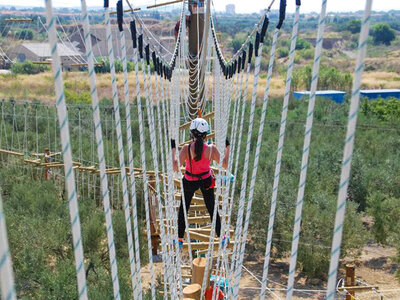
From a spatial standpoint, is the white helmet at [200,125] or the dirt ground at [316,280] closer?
the white helmet at [200,125]

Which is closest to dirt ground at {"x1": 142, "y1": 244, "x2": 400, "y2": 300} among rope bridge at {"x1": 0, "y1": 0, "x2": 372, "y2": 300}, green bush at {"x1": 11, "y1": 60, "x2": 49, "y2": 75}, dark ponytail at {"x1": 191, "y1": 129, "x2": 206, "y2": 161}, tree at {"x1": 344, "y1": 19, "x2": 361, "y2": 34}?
rope bridge at {"x1": 0, "y1": 0, "x2": 372, "y2": 300}

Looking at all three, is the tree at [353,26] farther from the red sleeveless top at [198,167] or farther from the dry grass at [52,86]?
the red sleeveless top at [198,167]

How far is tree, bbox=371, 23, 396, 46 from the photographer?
61025 millimetres

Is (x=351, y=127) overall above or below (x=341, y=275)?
above

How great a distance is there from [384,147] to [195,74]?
24.8 ft

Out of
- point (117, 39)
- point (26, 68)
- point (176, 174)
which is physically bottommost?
point (26, 68)

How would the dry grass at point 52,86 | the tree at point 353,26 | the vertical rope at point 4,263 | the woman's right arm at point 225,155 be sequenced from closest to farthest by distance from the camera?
1. the vertical rope at point 4,263
2. the woman's right arm at point 225,155
3. the dry grass at point 52,86
4. the tree at point 353,26

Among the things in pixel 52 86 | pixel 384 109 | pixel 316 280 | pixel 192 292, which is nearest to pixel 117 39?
pixel 384 109

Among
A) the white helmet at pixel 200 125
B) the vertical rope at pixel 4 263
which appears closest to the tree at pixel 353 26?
the white helmet at pixel 200 125

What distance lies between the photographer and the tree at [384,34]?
61025mm

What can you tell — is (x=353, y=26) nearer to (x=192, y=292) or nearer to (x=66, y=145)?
(x=192, y=292)

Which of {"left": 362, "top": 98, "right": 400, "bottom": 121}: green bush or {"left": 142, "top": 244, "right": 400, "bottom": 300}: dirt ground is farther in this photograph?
{"left": 362, "top": 98, "right": 400, "bottom": 121}: green bush

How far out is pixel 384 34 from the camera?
201 ft

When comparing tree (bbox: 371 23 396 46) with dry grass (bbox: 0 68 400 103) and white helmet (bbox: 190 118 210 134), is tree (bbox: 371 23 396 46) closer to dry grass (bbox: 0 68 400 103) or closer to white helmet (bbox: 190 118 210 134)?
dry grass (bbox: 0 68 400 103)
